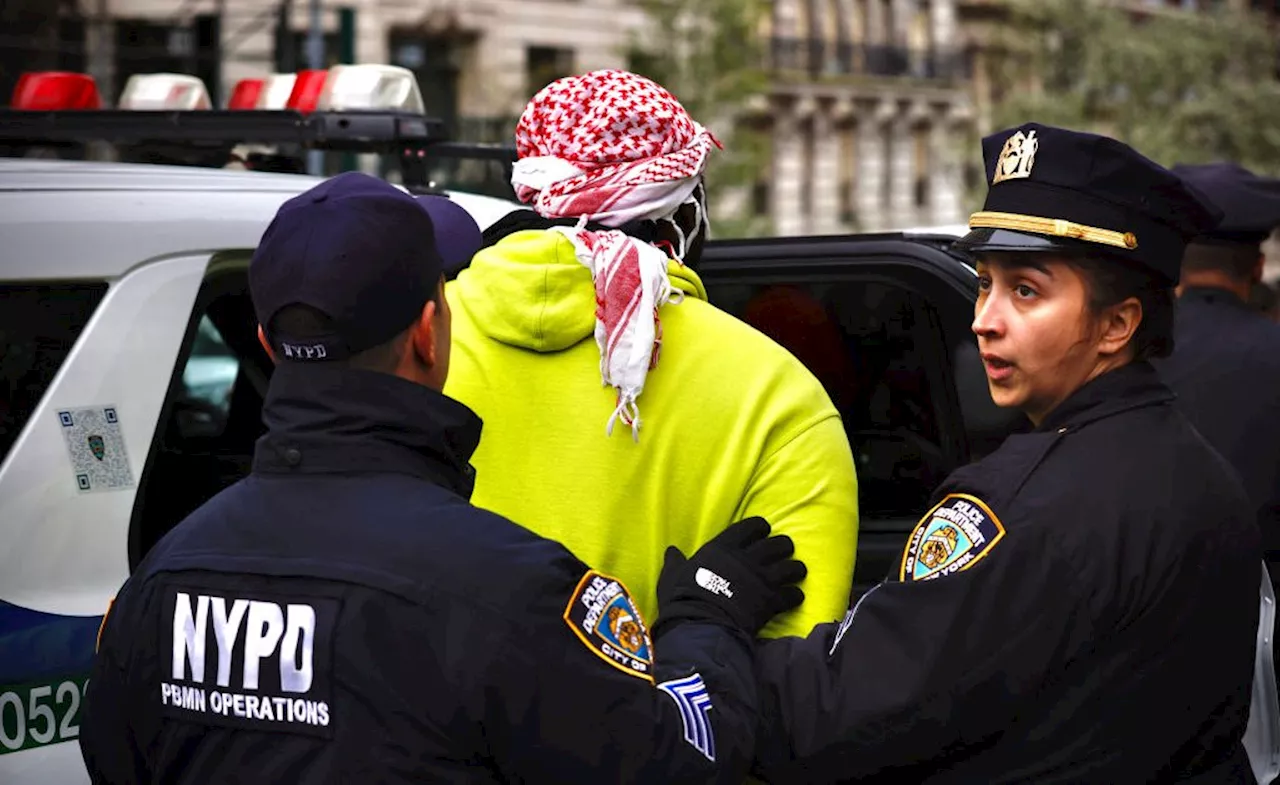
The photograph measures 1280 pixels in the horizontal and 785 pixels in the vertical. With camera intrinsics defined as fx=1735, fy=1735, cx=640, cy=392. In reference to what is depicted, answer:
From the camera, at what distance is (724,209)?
99.1 feet

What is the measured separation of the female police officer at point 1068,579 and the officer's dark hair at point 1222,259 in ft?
7.27

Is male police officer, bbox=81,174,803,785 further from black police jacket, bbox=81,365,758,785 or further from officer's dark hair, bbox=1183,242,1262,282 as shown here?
officer's dark hair, bbox=1183,242,1262,282

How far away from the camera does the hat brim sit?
7.38 ft

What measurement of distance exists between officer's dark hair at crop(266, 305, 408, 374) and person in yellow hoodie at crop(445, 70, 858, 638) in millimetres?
450

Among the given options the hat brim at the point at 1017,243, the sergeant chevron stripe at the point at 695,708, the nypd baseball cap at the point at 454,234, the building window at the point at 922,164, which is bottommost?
the building window at the point at 922,164

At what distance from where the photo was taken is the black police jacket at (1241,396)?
406cm

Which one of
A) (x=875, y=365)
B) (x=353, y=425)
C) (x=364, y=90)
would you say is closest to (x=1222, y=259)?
(x=875, y=365)

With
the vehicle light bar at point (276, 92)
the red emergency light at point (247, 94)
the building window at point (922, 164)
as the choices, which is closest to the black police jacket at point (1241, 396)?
the vehicle light bar at point (276, 92)

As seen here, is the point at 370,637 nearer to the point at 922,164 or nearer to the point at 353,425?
the point at 353,425

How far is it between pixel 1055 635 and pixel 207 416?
297cm

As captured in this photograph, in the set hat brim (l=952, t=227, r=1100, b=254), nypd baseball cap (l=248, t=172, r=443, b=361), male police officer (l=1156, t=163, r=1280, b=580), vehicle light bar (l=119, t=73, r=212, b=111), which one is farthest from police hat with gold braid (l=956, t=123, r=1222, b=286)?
vehicle light bar (l=119, t=73, r=212, b=111)

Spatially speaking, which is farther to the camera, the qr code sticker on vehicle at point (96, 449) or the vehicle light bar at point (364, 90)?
the vehicle light bar at point (364, 90)

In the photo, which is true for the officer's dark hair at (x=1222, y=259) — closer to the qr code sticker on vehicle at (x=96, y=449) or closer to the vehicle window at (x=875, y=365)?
the vehicle window at (x=875, y=365)

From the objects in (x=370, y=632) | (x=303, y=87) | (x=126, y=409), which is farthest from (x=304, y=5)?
(x=370, y=632)
